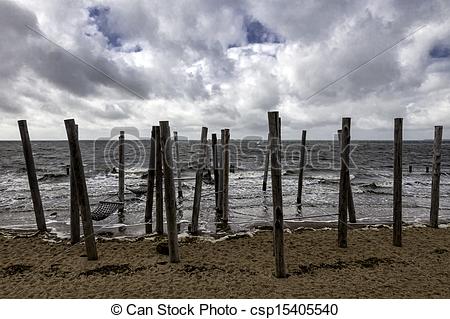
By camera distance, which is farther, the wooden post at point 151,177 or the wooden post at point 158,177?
the wooden post at point 151,177

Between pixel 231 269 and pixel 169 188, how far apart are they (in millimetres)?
1981

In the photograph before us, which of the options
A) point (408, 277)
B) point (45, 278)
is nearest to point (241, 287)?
point (408, 277)

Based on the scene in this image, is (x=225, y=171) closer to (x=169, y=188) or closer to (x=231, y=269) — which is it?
(x=169, y=188)

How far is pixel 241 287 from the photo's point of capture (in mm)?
5559

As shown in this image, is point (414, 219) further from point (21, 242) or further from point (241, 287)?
point (21, 242)

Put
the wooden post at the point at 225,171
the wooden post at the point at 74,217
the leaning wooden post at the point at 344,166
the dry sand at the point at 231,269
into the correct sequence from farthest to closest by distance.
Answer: the wooden post at the point at 225,171
the wooden post at the point at 74,217
the leaning wooden post at the point at 344,166
the dry sand at the point at 231,269

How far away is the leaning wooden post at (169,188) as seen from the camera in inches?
251

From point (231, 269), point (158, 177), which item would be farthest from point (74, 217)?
point (231, 269)

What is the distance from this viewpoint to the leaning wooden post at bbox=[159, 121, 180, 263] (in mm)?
6374

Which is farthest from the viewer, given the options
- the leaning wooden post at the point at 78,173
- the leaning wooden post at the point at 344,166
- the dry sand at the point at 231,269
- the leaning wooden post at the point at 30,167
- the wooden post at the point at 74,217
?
the leaning wooden post at the point at 30,167

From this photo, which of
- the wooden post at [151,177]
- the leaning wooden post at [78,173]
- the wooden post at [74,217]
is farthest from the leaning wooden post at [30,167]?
the wooden post at [151,177]

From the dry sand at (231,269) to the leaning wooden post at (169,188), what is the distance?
34 cm

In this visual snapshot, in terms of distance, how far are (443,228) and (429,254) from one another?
10.3 feet

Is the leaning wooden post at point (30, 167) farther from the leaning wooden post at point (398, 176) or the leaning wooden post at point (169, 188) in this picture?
the leaning wooden post at point (398, 176)
